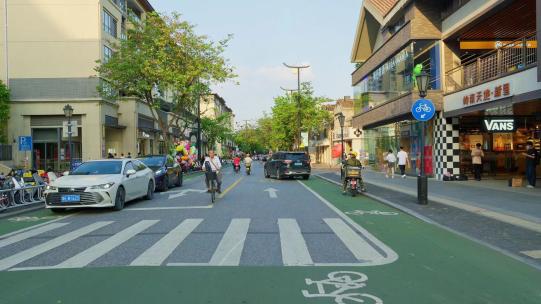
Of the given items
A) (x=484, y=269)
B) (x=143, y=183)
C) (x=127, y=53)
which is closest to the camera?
(x=484, y=269)

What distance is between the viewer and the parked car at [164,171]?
65.7 feet

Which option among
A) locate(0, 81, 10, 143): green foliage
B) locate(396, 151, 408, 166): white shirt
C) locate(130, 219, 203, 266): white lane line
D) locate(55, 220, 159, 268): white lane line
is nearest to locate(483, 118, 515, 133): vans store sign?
locate(396, 151, 408, 166): white shirt

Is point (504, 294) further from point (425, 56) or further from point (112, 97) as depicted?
point (112, 97)

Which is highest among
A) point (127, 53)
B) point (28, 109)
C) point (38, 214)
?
point (127, 53)

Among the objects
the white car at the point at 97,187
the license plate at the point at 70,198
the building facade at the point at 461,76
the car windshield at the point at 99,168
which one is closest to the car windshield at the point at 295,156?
the building facade at the point at 461,76

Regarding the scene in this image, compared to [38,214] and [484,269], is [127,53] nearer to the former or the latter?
[38,214]

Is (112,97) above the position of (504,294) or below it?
above

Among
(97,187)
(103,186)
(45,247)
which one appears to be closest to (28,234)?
(45,247)

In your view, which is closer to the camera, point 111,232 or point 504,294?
point 504,294

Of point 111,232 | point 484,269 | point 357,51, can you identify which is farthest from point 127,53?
point 484,269

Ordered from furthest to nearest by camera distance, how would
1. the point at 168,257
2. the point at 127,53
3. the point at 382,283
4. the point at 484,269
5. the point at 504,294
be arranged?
the point at 127,53, the point at 168,257, the point at 484,269, the point at 382,283, the point at 504,294

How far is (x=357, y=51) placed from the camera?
114 ft

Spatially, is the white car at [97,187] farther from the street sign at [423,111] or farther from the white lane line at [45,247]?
the street sign at [423,111]

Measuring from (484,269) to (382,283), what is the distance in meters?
1.68
